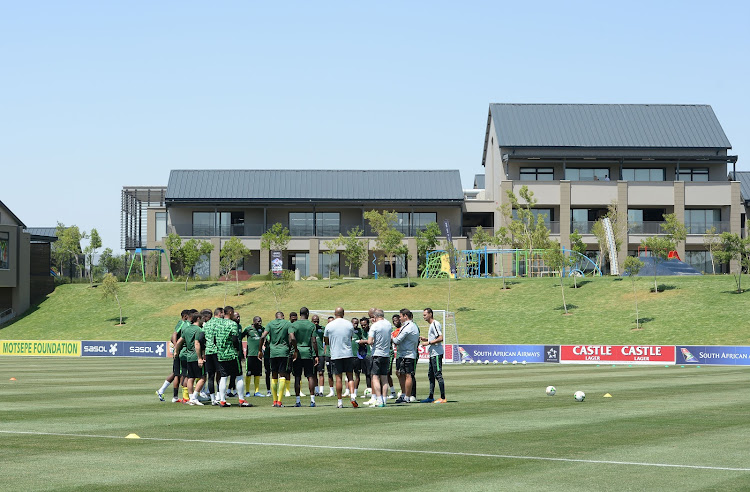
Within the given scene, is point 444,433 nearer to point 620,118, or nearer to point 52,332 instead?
point 52,332

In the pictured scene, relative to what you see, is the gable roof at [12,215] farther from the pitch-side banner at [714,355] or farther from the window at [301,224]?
the pitch-side banner at [714,355]

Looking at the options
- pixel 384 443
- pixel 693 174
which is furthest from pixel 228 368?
pixel 693 174

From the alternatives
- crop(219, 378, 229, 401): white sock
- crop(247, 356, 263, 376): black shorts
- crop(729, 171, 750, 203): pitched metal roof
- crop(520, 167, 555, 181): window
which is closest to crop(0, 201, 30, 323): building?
crop(520, 167, 555, 181): window

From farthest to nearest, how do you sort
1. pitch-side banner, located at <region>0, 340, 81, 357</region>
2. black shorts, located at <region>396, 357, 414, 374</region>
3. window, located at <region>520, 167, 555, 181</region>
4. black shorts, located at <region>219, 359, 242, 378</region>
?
window, located at <region>520, 167, 555, 181</region>
pitch-side banner, located at <region>0, 340, 81, 357</region>
black shorts, located at <region>396, 357, 414, 374</region>
black shorts, located at <region>219, 359, 242, 378</region>

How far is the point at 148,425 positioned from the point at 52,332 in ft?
186

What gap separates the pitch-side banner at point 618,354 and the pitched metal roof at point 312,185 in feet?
128

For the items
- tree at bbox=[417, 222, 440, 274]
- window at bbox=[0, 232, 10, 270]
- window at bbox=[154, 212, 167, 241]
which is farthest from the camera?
window at bbox=[154, 212, 167, 241]

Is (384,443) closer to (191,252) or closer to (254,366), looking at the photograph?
(254,366)

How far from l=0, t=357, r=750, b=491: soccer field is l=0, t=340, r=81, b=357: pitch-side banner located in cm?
3323

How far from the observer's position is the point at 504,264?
264 feet

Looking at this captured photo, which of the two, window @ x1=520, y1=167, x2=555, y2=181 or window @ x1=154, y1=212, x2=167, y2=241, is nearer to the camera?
window @ x1=520, y1=167, x2=555, y2=181

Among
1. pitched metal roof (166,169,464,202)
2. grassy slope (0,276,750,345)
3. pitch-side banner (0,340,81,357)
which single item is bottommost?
pitch-side banner (0,340,81,357)

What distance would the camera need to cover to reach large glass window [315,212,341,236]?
86.2 meters

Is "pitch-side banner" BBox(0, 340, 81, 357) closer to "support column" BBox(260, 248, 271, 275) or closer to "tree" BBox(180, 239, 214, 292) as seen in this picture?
"tree" BBox(180, 239, 214, 292)
